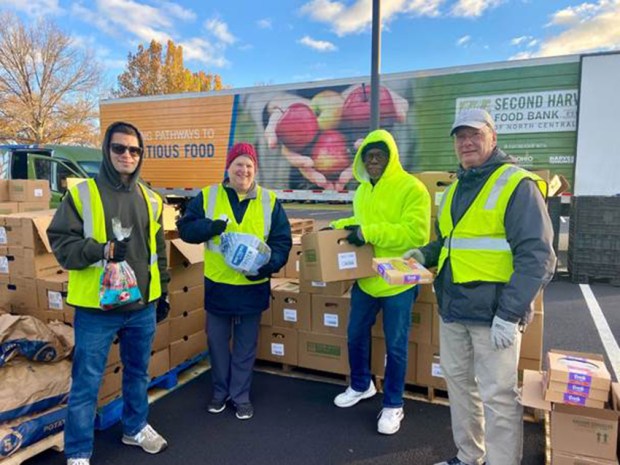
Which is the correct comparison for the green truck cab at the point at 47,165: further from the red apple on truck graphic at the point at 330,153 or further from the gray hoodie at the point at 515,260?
the gray hoodie at the point at 515,260

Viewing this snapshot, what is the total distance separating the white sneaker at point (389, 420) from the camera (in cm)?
301

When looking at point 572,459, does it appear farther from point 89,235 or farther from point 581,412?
point 89,235

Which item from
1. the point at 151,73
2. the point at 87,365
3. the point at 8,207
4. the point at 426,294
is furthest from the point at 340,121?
the point at 151,73

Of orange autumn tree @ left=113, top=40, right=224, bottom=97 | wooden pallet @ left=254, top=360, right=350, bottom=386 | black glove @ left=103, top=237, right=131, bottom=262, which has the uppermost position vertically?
orange autumn tree @ left=113, top=40, right=224, bottom=97

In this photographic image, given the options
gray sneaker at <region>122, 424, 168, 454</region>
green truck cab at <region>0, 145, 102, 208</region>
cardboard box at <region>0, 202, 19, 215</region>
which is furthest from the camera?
green truck cab at <region>0, 145, 102, 208</region>

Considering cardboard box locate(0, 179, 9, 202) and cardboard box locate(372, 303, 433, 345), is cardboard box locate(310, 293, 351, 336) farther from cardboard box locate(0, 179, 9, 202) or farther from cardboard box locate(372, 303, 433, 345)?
cardboard box locate(0, 179, 9, 202)

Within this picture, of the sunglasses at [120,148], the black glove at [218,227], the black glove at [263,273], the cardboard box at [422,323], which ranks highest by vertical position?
the sunglasses at [120,148]

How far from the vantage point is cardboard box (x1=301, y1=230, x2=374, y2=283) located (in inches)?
118

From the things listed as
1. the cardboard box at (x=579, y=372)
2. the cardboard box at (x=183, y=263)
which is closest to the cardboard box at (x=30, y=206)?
the cardboard box at (x=183, y=263)

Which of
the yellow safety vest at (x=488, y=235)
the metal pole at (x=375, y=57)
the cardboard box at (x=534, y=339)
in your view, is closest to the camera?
the yellow safety vest at (x=488, y=235)

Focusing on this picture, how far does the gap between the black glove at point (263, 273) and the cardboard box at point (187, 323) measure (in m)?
0.93

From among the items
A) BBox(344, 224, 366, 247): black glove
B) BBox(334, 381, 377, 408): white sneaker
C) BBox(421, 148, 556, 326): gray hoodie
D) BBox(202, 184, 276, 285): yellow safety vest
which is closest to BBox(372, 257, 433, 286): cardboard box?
BBox(421, 148, 556, 326): gray hoodie

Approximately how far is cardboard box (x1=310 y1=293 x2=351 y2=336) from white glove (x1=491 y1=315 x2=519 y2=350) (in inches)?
68.4

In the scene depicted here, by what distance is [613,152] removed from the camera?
24.7ft
